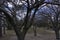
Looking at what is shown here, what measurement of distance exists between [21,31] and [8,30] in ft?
81.6

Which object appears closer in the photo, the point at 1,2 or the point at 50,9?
the point at 1,2

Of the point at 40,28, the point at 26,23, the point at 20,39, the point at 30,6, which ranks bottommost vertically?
the point at 40,28

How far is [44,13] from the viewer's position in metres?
21.4

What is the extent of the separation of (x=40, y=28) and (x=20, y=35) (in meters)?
26.4

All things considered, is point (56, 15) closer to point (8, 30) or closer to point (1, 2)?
point (1, 2)

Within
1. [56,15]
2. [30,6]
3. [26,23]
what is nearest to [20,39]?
[26,23]

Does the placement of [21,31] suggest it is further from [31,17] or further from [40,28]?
[40,28]

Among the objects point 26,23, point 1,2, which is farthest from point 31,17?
point 1,2

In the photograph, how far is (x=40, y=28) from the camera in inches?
1453

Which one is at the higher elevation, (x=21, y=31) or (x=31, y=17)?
(x=31, y=17)

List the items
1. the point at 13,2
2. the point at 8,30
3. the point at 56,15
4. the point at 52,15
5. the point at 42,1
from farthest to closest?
the point at 8,30 < the point at 52,15 < the point at 56,15 < the point at 13,2 < the point at 42,1

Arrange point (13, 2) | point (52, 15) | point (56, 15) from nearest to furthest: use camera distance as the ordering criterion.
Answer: point (13, 2), point (56, 15), point (52, 15)

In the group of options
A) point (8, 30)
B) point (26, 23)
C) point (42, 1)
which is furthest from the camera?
point (8, 30)

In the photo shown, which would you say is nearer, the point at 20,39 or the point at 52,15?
the point at 20,39
